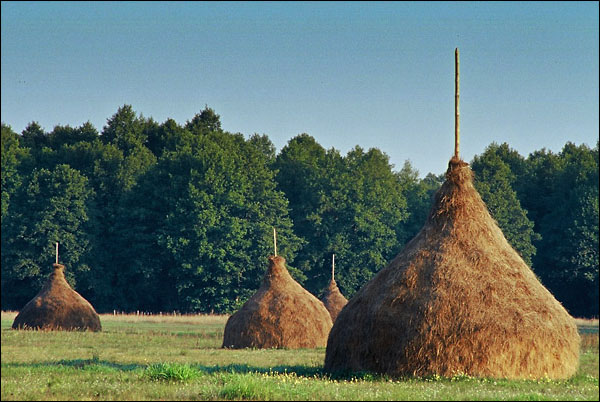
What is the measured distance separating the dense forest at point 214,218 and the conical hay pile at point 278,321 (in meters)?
39.6

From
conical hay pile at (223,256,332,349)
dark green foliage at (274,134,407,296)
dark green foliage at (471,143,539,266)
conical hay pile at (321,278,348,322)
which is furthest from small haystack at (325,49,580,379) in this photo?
dark green foliage at (274,134,407,296)

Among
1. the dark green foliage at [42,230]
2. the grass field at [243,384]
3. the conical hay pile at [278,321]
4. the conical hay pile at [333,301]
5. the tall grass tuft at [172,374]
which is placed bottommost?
the grass field at [243,384]

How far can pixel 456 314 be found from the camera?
21.4m

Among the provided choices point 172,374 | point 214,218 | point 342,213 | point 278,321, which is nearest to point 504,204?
point 342,213

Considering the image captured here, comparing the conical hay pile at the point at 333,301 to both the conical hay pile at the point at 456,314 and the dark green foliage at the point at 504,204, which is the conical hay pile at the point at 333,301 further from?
the conical hay pile at the point at 456,314

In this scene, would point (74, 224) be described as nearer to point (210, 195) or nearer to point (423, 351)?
point (210, 195)

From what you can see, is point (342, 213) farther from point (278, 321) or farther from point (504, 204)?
point (278, 321)

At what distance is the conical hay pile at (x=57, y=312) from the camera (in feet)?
166

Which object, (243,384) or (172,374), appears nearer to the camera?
(243,384)

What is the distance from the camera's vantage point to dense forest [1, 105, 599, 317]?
78.9 m

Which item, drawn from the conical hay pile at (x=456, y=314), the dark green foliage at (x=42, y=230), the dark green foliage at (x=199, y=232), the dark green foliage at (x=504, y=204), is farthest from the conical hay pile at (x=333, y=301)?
the conical hay pile at (x=456, y=314)

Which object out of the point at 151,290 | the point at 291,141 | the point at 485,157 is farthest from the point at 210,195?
the point at 485,157

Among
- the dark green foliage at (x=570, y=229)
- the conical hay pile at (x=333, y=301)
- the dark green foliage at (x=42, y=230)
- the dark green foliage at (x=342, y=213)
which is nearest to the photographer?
the conical hay pile at (x=333, y=301)

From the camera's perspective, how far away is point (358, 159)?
9662 cm
